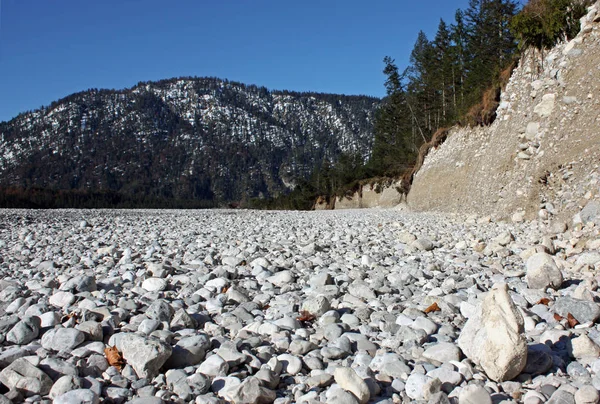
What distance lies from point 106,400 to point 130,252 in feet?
15.5

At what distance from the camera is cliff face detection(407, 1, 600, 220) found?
831 cm

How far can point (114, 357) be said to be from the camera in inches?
97.6

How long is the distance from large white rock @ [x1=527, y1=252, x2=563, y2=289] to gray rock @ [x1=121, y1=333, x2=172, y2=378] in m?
3.44

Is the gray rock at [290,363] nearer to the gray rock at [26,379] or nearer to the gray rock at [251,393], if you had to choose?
the gray rock at [251,393]

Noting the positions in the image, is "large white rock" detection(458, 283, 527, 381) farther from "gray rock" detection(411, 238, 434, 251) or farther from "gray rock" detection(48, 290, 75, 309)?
"gray rock" detection(411, 238, 434, 251)

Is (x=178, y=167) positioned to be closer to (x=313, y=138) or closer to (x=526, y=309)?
(x=313, y=138)

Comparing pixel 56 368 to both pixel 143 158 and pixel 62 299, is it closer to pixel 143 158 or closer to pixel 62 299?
pixel 62 299

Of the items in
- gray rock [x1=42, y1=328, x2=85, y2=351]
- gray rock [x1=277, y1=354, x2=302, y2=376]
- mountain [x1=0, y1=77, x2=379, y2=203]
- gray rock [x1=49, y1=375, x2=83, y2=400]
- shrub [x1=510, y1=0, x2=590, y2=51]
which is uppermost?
mountain [x1=0, y1=77, x2=379, y2=203]

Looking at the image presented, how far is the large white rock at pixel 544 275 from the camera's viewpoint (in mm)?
3943

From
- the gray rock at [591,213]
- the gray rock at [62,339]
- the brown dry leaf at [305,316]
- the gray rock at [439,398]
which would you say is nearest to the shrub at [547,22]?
the gray rock at [591,213]

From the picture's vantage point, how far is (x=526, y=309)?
340 centimetres

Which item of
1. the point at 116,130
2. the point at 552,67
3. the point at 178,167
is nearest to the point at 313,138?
the point at 178,167

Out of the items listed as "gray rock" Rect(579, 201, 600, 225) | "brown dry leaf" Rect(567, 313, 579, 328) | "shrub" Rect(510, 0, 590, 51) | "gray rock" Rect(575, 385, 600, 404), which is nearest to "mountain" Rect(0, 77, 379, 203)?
"shrub" Rect(510, 0, 590, 51)

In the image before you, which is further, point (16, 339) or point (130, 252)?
point (130, 252)
